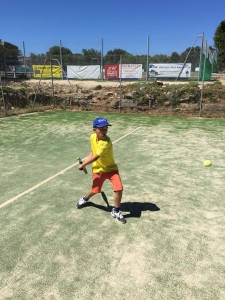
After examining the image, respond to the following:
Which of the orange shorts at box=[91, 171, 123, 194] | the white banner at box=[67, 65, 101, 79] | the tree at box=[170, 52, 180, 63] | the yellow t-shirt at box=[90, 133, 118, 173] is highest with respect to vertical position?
the tree at box=[170, 52, 180, 63]

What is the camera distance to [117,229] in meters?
4.73

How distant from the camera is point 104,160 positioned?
4.90 m

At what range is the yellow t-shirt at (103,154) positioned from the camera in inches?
187

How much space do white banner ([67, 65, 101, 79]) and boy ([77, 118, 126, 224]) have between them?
27.6 metres

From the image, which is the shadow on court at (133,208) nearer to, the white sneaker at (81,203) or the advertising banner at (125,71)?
the white sneaker at (81,203)

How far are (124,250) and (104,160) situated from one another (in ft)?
4.72

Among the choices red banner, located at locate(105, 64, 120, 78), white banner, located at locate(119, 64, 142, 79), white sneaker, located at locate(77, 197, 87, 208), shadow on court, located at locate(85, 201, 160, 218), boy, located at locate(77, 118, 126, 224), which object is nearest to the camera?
boy, located at locate(77, 118, 126, 224)

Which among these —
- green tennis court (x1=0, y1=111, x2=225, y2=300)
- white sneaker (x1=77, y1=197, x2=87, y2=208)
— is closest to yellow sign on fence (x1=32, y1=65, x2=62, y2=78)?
green tennis court (x1=0, y1=111, x2=225, y2=300)

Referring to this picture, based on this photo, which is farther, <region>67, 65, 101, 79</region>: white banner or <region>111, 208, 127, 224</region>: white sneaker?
<region>67, 65, 101, 79</region>: white banner

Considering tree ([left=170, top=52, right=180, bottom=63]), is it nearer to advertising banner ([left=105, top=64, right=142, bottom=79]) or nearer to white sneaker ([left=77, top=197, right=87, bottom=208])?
advertising banner ([left=105, top=64, right=142, bottom=79])

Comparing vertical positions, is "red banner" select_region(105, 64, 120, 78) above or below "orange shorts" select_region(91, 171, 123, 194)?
above

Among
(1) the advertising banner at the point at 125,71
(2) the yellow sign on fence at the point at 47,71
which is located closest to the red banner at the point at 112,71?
(1) the advertising banner at the point at 125,71

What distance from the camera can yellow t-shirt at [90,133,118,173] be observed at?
15.5 ft

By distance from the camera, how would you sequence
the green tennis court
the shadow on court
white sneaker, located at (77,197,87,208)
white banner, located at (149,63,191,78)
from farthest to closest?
white banner, located at (149,63,191,78)
white sneaker, located at (77,197,87,208)
the shadow on court
the green tennis court
